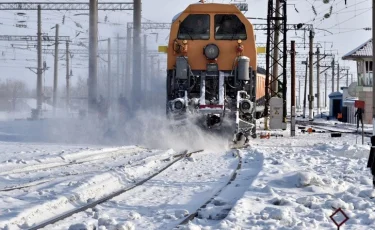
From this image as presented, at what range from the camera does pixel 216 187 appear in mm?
10734

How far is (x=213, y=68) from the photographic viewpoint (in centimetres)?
1880

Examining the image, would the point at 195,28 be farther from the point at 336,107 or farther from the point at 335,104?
the point at 335,104

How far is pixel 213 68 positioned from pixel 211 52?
460 millimetres

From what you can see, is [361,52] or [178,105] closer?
[178,105]

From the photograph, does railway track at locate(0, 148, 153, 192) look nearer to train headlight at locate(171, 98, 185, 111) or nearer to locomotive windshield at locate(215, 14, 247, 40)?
train headlight at locate(171, 98, 185, 111)

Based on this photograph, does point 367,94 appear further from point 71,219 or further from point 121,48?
point 71,219

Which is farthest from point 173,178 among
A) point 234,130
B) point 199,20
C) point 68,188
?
point 199,20

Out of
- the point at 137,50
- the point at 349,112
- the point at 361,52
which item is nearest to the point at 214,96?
the point at 137,50

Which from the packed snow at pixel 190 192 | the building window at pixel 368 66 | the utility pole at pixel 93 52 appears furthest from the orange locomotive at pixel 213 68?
the building window at pixel 368 66

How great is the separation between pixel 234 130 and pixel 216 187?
26.4 feet

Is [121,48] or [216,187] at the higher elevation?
[121,48]

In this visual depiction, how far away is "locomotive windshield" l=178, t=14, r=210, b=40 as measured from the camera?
19.2m

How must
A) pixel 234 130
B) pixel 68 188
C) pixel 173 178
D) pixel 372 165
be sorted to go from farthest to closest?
pixel 234 130
pixel 173 178
pixel 68 188
pixel 372 165

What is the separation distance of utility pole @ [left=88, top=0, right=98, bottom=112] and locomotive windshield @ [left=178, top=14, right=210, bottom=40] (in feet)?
37.5
